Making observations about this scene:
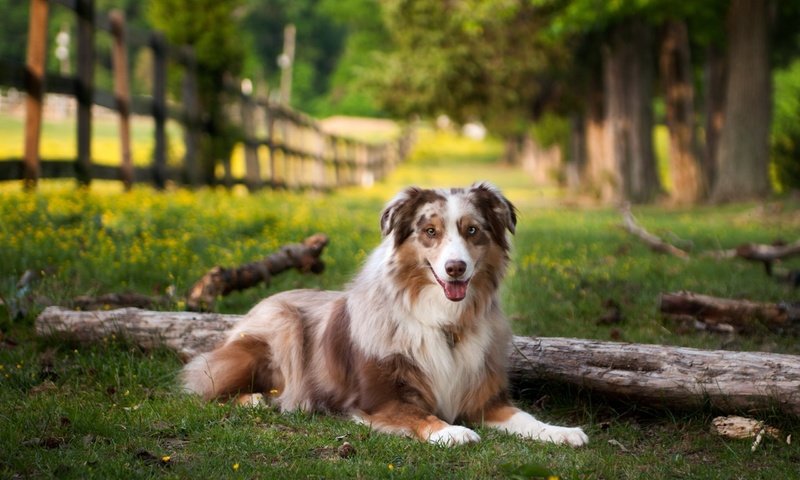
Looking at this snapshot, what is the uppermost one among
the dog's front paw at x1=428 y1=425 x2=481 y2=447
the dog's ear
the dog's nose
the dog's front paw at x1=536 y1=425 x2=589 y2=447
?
the dog's ear

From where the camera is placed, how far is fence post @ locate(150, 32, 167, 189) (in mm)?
17250

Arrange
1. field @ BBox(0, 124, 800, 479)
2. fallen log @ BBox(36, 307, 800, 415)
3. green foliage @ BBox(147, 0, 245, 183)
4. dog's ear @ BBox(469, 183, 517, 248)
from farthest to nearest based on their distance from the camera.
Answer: green foliage @ BBox(147, 0, 245, 183) < dog's ear @ BBox(469, 183, 517, 248) < fallen log @ BBox(36, 307, 800, 415) < field @ BBox(0, 124, 800, 479)

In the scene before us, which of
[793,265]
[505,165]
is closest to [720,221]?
[793,265]

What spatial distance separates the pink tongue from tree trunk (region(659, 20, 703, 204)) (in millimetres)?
18918

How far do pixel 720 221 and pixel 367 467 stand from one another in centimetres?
1414

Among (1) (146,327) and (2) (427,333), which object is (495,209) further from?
(1) (146,327)

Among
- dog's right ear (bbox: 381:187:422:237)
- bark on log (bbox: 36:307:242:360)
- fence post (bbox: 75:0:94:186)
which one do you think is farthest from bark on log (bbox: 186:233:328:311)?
fence post (bbox: 75:0:94:186)

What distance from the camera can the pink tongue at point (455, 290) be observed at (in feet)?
18.7

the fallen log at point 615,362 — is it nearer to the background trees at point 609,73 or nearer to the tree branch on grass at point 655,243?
the tree branch on grass at point 655,243

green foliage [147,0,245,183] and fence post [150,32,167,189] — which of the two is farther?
green foliage [147,0,245,183]

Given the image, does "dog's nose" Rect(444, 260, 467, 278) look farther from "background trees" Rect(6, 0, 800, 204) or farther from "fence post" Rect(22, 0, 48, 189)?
"background trees" Rect(6, 0, 800, 204)

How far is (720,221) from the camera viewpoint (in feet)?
57.7

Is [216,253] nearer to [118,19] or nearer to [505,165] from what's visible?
[118,19]

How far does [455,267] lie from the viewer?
18.2 feet
